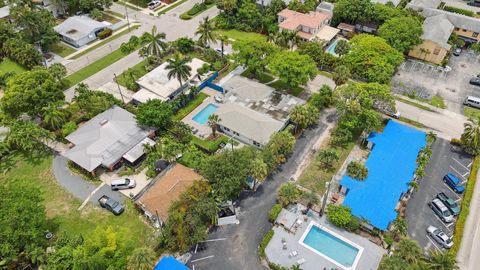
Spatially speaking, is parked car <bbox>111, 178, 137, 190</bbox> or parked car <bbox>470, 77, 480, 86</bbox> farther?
parked car <bbox>470, 77, 480, 86</bbox>

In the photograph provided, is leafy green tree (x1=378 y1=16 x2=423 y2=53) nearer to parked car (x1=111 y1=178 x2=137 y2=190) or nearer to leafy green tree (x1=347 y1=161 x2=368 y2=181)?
leafy green tree (x1=347 y1=161 x2=368 y2=181)

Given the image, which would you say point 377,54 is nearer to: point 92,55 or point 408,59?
point 408,59

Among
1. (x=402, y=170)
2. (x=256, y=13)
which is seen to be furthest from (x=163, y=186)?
(x=256, y=13)

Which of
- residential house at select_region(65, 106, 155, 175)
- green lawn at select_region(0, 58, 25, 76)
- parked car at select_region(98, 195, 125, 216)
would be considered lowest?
parked car at select_region(98, 195, 125, 216)

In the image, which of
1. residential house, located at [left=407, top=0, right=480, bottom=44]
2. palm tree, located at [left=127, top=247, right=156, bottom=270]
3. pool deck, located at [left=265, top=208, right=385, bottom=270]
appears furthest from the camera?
residential house, located at [left=407, top=0, right=480, bottom=44]

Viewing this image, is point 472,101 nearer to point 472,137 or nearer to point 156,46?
point 472,137

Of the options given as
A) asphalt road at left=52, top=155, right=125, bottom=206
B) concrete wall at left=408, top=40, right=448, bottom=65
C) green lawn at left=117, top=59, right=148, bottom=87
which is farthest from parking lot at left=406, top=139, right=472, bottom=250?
green lawn at left=117, top=59, right=148, bottom=87

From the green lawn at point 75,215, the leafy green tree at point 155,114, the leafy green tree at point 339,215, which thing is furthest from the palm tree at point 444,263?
the leafy green tree at point 155,114
